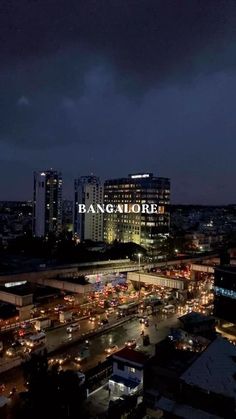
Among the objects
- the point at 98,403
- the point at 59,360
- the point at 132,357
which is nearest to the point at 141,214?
the point at 59,360

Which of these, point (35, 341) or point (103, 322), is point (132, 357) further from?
point (103, 322)

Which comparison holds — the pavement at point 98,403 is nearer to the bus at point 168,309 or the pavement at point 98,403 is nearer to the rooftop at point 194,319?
the rooftop at point 194,319

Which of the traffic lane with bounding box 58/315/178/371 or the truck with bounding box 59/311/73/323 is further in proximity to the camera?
the truck with bounding box 59/311/73/323

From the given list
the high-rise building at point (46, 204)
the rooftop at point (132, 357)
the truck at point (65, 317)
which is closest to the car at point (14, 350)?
the truck at point (65, 317)

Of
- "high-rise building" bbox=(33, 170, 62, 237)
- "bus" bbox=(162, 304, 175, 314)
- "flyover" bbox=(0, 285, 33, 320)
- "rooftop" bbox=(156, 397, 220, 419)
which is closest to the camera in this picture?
"rooftop" bbox=(156, 397, 220, 419)

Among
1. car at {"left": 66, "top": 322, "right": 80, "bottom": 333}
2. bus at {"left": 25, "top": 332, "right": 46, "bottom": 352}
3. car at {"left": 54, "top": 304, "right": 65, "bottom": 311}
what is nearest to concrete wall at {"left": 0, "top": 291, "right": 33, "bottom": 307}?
car at {"left": 54, "top": 304, "right": 65, "bottom": 311}

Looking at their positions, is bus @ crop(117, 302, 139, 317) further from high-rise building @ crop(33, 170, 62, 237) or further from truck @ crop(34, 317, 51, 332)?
high-rise building @ crop(33, 170, 62, 237)

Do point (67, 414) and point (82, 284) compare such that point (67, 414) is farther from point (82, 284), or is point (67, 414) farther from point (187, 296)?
point (187, 296)
